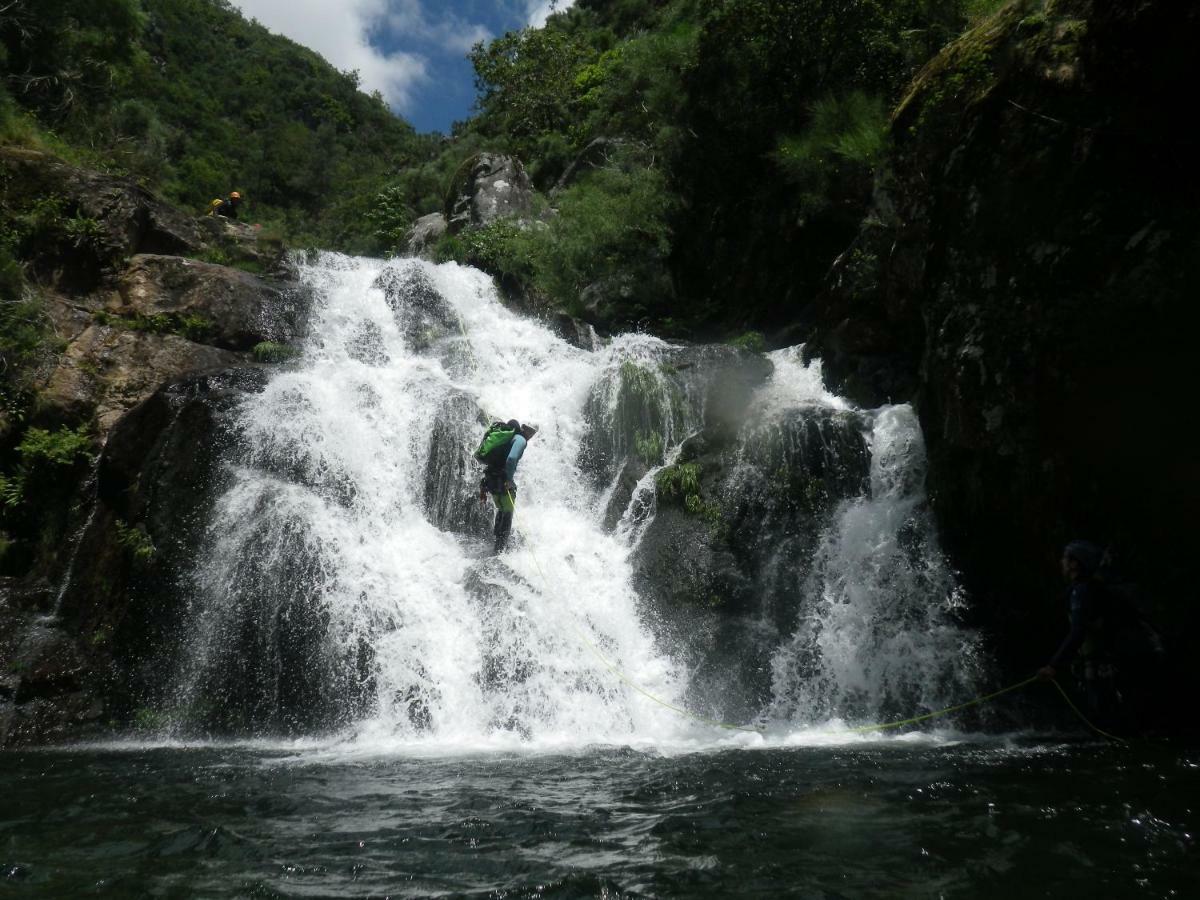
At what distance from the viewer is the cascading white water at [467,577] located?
319 inches

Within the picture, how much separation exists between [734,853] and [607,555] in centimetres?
634

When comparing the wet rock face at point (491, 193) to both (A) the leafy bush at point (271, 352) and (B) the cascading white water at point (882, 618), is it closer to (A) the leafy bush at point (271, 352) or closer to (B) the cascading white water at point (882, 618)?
(A) the leafy bush at point (271, 352)

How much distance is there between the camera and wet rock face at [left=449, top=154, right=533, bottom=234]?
77.3 ft

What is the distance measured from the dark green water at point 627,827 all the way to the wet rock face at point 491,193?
64.5 feet

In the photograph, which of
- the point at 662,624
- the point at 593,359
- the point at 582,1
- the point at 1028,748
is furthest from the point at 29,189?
the point at 582,1

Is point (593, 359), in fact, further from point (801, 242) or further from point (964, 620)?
point (964, 620)

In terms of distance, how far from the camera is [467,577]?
A: 948 centimetres

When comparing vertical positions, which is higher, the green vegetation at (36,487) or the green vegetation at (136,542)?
the green vegetation at (36,487)

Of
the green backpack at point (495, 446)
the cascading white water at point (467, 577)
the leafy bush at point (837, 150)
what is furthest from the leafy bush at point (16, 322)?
the leafy bush at point (837, 150)

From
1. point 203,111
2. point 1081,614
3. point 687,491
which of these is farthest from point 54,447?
point 203,111

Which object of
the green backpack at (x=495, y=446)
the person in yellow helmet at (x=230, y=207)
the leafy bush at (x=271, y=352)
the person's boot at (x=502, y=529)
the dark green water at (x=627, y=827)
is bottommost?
the dark green water at (x=627, y=827)

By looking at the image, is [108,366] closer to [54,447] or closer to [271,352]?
[54,447]

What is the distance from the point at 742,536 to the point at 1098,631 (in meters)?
4.39

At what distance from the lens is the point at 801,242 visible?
15.0 meters
